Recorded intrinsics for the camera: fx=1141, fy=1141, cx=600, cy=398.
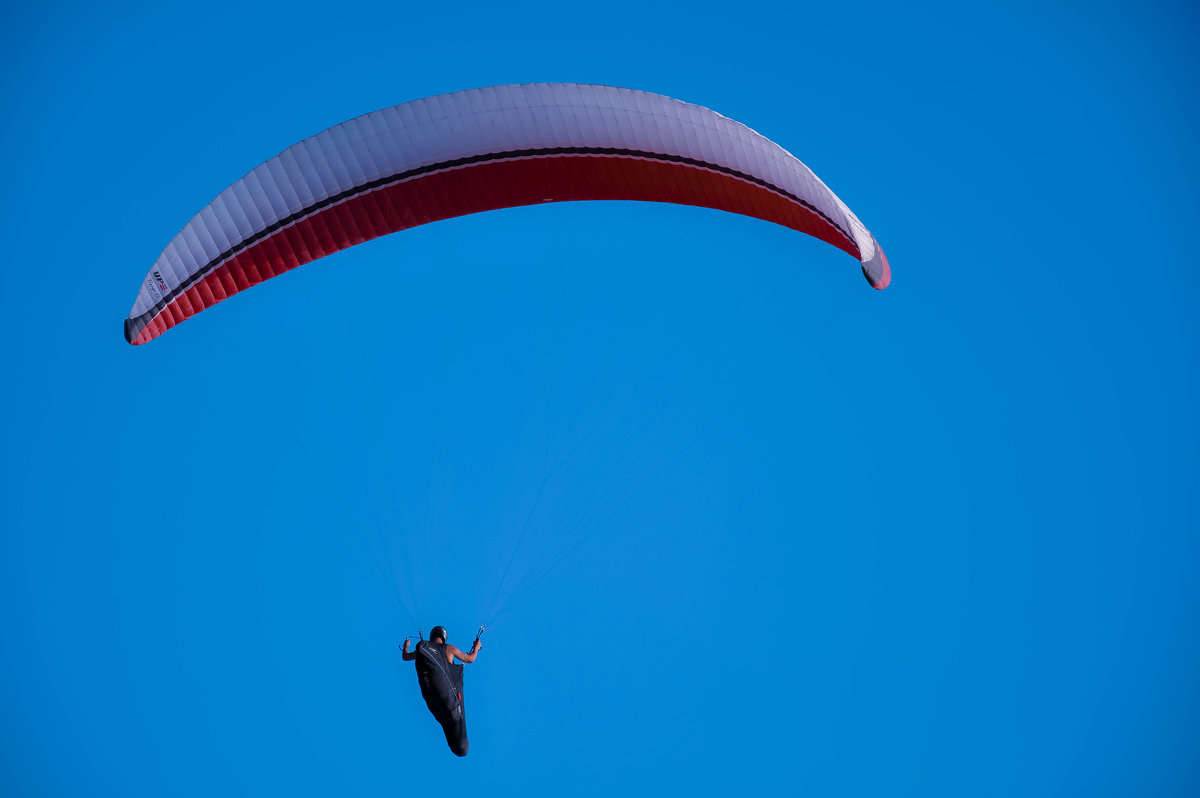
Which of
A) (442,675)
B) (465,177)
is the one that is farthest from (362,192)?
(442,675)

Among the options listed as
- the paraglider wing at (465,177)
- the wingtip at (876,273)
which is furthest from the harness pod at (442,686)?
the wingtip at (876,273)

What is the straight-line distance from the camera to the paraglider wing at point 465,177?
33.0 feet

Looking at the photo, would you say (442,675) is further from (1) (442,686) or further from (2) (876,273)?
(2) (876,273)

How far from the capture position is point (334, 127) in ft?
32.7

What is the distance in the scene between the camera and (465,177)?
1048 cm

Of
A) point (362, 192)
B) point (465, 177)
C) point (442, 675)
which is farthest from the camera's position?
point (442, 675)

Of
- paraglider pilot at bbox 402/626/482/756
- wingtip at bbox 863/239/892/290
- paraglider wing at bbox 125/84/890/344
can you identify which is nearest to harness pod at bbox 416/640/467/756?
paraglider pilot at bbox 402/626/482/756

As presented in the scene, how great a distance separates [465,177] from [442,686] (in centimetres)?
486

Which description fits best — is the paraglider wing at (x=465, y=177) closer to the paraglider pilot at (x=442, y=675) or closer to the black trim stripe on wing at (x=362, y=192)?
the black trim stripe on wing at (x=362, y=192)

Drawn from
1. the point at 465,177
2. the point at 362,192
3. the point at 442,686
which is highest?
the point at 465,177

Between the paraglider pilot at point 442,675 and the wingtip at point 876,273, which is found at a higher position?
the wingtip at point 876,273

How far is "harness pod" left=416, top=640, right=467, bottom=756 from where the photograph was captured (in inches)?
430

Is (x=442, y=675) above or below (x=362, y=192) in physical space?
below

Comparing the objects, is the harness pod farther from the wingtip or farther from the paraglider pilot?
the wingtip
